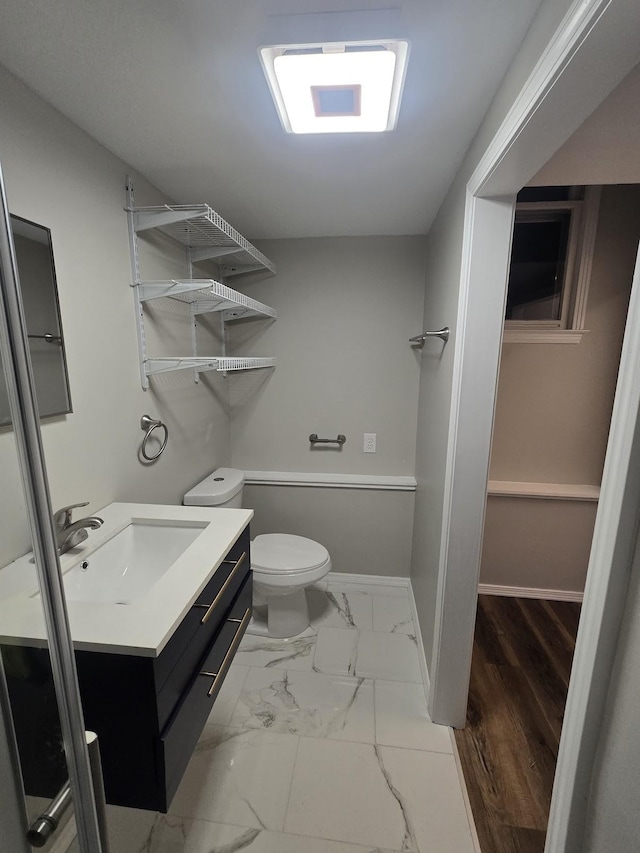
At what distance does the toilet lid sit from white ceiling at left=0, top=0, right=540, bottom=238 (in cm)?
179

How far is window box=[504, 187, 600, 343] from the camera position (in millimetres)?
2119

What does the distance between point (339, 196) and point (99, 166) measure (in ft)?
3.16

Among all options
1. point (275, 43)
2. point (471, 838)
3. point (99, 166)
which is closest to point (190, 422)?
point (99, 166)

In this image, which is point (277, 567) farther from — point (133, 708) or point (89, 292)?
point (89, 292)

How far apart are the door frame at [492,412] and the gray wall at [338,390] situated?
1.00 m

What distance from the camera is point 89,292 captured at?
4.20 feet

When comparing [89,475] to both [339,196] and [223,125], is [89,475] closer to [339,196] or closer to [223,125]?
[223,125]

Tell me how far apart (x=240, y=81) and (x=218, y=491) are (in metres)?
1.65

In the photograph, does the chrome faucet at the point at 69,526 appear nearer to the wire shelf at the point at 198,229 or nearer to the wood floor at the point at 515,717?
the wire shelf at the point at 198,229

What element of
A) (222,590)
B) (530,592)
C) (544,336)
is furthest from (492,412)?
(530,592)

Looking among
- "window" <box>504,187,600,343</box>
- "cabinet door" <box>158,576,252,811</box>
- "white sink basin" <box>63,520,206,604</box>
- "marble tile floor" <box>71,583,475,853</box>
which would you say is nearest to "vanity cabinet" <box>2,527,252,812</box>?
"cabinet door" <box>158,576,252,811</box>

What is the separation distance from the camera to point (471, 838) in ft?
4.06

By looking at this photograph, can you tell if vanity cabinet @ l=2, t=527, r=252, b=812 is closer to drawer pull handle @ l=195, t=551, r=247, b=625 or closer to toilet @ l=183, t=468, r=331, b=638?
drawer pull handle @ l=195, t=551, r=247, b=625

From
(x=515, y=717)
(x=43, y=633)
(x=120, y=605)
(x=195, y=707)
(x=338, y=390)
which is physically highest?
(x=338, y=390)
